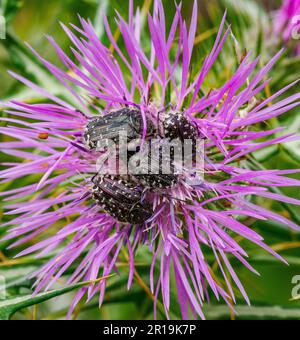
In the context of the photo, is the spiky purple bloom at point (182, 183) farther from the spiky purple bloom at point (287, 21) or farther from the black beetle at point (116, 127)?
the spiky purple bloom at point (287, 21)

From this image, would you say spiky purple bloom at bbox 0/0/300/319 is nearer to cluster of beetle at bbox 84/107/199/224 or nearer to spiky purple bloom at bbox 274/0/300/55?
cluster of beetle at bbox 84/107/199/224

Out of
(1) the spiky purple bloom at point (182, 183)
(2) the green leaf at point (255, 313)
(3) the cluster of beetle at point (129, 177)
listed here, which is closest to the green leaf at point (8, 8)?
(1) the spiky purple bloom at point (182, 183)

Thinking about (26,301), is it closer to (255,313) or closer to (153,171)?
(153,171)

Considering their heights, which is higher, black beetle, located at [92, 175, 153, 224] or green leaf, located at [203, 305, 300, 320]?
black beetle, located at [92, 175, 153, 224]

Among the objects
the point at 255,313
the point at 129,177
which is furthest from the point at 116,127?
the point at 255,313

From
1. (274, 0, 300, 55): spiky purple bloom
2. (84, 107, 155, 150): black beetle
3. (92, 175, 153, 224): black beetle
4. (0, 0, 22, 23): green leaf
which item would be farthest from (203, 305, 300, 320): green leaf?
(0, 0, 22, 23): green leaf
